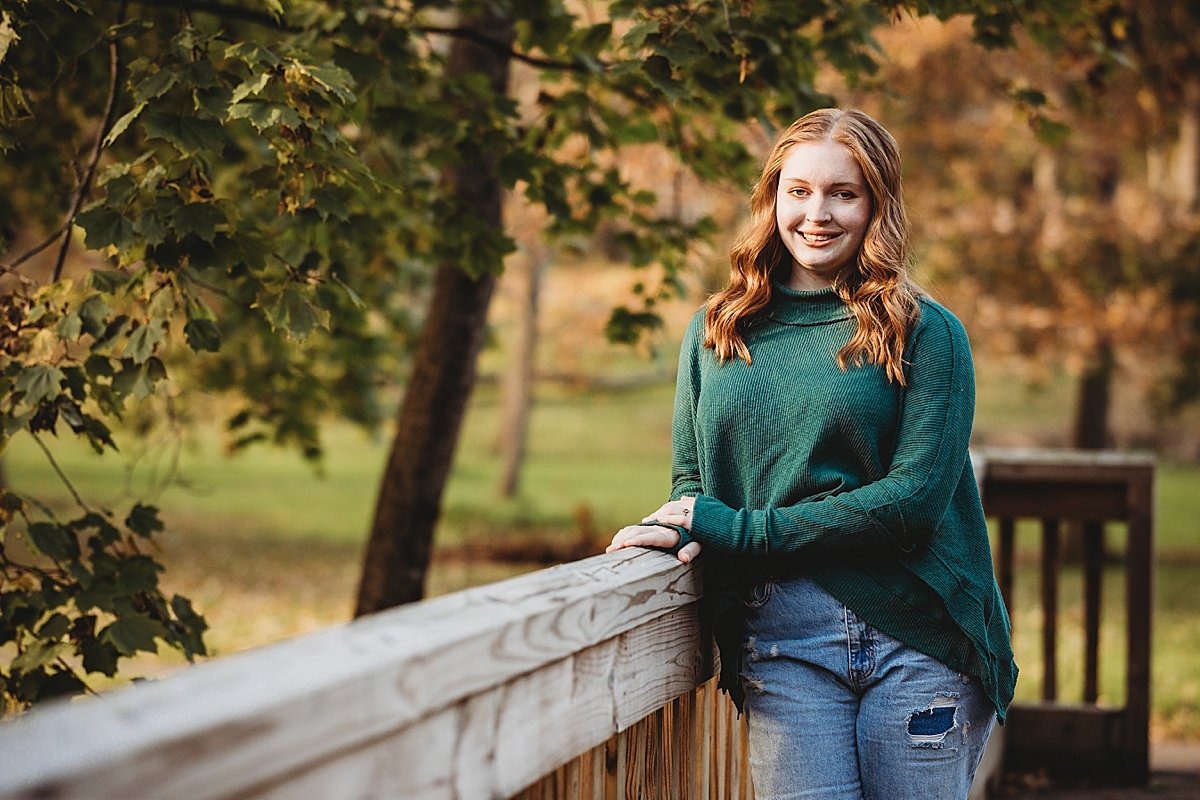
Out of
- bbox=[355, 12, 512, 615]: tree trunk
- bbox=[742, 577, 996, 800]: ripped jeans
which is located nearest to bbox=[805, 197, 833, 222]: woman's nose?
bbox=[742, 577, 996, 800]: ripped jeans

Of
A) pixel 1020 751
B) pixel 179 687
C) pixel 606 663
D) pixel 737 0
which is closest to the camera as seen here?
pixel 179 687

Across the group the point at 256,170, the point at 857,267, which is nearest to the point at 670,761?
the point at 857,267

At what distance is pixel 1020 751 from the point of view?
5.35 m

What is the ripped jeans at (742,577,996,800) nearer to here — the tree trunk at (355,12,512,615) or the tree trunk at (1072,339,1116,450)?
the tree trunk at (355,12,512,615)

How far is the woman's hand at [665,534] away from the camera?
2.26 m

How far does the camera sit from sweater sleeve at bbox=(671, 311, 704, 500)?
8.11 feet

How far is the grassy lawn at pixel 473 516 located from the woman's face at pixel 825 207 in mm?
2338

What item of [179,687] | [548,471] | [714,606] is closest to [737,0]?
[714,606]

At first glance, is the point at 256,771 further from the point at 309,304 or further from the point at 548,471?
the point at 548,471

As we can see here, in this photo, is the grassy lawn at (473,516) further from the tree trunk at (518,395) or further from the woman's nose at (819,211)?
the woman's nose at (819,211)

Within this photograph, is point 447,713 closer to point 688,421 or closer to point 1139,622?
point 688,421

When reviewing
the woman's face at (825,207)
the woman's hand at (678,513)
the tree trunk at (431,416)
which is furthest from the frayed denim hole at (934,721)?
the tree trunk at (431,416)

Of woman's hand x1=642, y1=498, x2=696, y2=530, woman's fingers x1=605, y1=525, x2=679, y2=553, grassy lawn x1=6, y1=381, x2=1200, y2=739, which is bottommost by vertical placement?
grassy lawn x1=6, y1=381, x2=1200, y2=739

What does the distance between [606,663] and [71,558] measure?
1.99m
